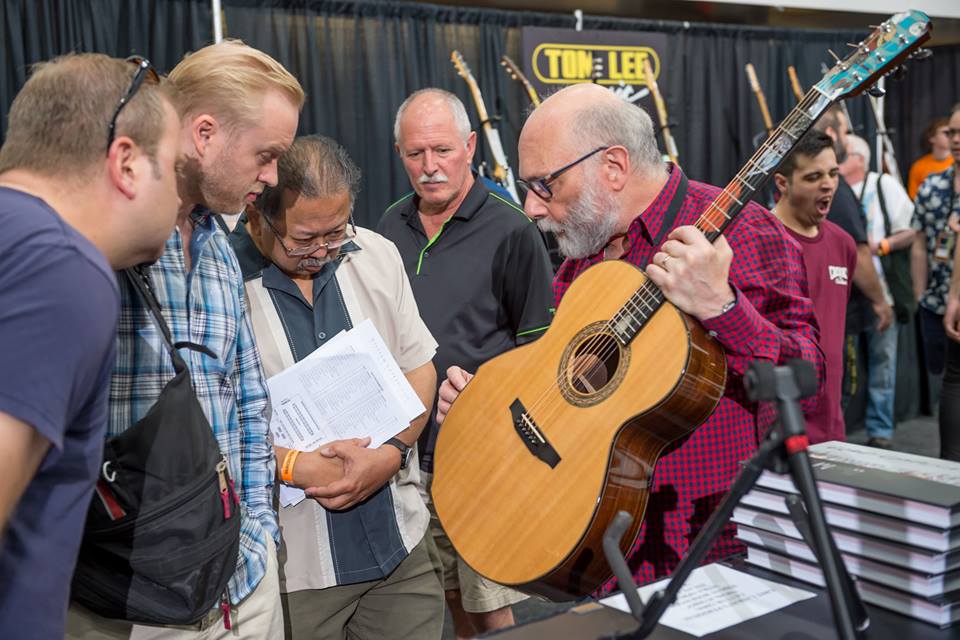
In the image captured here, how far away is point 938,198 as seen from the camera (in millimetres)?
3939

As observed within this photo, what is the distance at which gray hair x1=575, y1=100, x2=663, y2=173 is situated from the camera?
73.0 inches

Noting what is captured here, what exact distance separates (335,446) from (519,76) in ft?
11.6

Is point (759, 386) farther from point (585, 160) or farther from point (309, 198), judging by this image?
point (309, 198)

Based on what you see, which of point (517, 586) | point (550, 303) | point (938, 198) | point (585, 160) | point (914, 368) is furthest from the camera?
point (914, 368)

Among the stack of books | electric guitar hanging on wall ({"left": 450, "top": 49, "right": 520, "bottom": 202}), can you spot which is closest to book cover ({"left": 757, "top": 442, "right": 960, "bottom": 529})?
the stack of books

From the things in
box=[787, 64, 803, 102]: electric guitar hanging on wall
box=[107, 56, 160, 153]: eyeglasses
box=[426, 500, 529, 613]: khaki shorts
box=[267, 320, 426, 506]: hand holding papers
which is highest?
box=[107, 56, 160, 153]: eyeglasses

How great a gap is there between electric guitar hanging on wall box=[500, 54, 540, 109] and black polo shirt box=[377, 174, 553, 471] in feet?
7.13

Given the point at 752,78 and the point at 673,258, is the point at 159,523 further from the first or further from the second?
the point at 752,78

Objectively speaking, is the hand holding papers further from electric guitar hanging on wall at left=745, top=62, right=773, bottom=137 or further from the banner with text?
electric guitar hanging on wall at left=745, top=62, right=773, bottom=137

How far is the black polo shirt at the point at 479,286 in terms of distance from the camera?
2.70 metres

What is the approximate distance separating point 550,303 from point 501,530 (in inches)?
47.2

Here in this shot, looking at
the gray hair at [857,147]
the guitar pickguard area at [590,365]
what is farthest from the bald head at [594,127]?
the gray hair at [857,147]

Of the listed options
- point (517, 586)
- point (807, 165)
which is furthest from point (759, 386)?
point (807, 165)

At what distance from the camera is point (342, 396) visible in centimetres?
190
